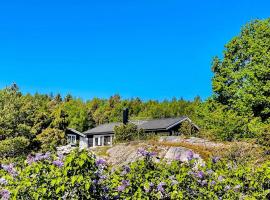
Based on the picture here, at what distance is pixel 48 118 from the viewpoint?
3631cm

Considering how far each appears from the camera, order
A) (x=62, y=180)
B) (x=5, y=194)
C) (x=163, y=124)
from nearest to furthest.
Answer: (x=62, y=180) → (x=5, y=194) → (x=163, y=124)

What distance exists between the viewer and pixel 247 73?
29.4 m

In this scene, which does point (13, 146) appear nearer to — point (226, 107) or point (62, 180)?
point (226, 107)

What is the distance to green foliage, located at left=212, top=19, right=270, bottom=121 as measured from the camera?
28.6m

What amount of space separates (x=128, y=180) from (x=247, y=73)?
24834 mm

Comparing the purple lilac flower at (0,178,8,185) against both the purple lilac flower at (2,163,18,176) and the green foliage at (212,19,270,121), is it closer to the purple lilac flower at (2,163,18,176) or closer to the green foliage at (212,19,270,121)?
the purple lilac flower at (2,163,18,176)

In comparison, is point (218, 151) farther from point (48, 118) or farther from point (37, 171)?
point (48, 118)

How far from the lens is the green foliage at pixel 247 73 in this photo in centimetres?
2859

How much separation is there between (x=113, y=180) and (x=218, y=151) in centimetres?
1207

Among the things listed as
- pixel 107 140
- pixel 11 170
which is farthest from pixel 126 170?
pixel 107 140

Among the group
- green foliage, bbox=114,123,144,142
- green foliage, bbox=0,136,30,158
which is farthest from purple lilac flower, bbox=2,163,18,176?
green foliage, bbox=114,123,144,142

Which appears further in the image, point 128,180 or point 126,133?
point 126,133

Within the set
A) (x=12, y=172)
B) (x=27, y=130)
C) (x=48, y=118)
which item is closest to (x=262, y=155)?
(x=12, y=172)

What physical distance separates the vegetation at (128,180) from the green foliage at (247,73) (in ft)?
72.9
